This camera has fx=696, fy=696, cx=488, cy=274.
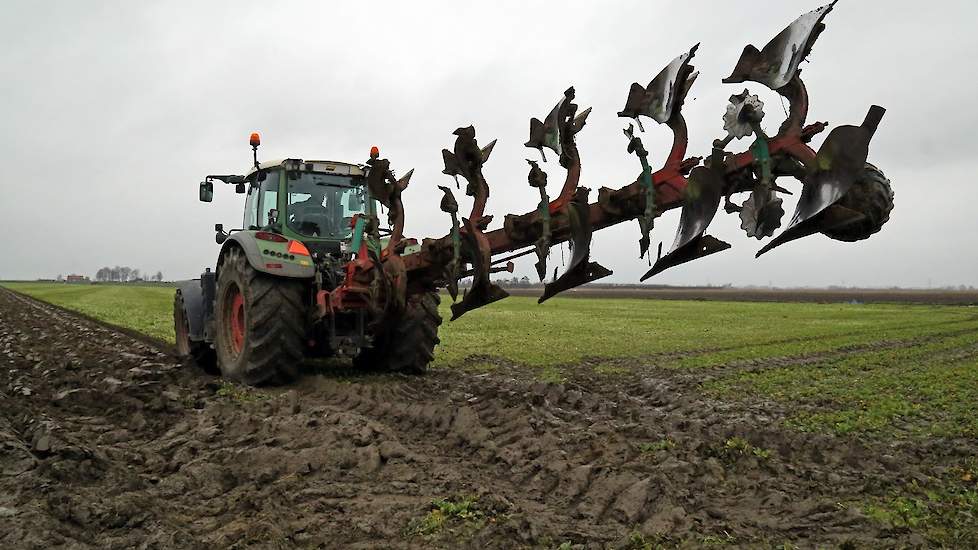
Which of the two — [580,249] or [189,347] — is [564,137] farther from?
[189,347]

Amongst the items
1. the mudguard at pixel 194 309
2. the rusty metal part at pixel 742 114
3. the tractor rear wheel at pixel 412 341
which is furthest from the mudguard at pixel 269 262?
the rusty metal part at pixel 742 114

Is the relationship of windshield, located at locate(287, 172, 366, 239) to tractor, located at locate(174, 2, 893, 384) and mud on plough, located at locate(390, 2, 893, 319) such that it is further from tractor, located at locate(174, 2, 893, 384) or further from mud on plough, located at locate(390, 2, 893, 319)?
mud on plough, located at locate(390, 2, 893, 319)

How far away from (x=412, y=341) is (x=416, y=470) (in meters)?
4.08

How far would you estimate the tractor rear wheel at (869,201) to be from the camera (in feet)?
12.7

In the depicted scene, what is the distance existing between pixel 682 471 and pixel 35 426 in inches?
187

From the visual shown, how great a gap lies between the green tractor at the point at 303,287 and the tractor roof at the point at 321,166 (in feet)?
0.04

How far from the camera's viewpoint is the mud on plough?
150 inches

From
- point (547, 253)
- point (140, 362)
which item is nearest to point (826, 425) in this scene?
point (547, 253)

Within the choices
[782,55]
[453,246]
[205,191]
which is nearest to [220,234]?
[205,191]

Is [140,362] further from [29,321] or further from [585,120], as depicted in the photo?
[29,321]

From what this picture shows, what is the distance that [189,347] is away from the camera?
9828mm

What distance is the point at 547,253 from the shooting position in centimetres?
525

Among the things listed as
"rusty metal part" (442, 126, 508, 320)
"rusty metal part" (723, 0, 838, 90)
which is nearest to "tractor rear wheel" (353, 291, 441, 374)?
"rusty metal part" (442, 126, 508, 320)

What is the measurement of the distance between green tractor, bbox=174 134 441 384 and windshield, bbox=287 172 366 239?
0.04ft
